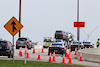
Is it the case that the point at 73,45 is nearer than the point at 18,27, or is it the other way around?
the point at 18,27

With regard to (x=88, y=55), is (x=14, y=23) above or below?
above

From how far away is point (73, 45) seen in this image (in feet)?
158

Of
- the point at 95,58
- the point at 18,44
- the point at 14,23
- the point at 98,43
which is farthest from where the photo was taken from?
the point at 98,43

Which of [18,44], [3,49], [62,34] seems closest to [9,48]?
[3,49]

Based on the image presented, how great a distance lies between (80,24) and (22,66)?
21265 mm

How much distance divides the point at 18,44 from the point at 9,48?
61.0 feet

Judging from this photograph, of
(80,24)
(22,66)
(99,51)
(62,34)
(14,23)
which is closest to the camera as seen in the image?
(22,66)

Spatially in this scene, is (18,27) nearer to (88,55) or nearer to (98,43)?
(88,55)

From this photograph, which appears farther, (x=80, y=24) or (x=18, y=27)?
(x=80, y=24)

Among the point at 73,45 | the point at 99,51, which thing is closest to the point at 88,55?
the point at 99,51

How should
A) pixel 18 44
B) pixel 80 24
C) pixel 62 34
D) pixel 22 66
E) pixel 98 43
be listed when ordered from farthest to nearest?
1. pixel 62 34
2. pixel 98 43
3. pixel 18 44
4. pixel 80 24
5. pixel 22 66

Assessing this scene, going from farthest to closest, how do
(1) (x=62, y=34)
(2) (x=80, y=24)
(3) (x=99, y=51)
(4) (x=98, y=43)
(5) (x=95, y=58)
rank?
(1) (x=62, y=34)
(4) (x=98, y=43)
(2) (x=80, y=24)
(3) (x=99, y=51)
(5) (x=95, y=58)

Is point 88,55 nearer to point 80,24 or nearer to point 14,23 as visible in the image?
point 14,23

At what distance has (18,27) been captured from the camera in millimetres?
23453
